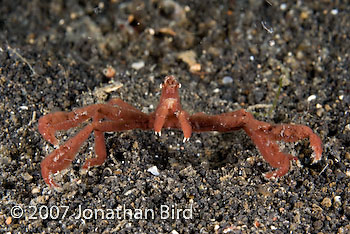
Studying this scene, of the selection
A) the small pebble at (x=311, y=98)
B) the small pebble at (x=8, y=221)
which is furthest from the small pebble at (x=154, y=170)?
the small pebble at (x=311, y=98)

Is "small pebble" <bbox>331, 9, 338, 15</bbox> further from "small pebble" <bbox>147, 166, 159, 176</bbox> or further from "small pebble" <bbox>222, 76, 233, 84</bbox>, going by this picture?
"small pebble" <bbox>147, 166, 159, 176</bbox>

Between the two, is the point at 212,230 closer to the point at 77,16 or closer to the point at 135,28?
the point at 135,28

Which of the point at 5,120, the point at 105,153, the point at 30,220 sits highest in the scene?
the point at 5,120

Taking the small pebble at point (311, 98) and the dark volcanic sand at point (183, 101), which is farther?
the small pebble at point (311, 98)

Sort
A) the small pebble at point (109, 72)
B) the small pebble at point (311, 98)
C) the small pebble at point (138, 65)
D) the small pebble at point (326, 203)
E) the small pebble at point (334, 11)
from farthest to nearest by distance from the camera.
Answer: the small pebble at point (334, 11) → the small pebble at point (138, 65) → the small pebble at point (109, 72) → the small pebble at point (311, 98) → the small pebble at point (326, 203)

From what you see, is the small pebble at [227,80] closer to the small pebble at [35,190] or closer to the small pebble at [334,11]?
the small pebble at [334,11]

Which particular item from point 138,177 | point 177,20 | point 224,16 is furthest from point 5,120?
point 224,16
